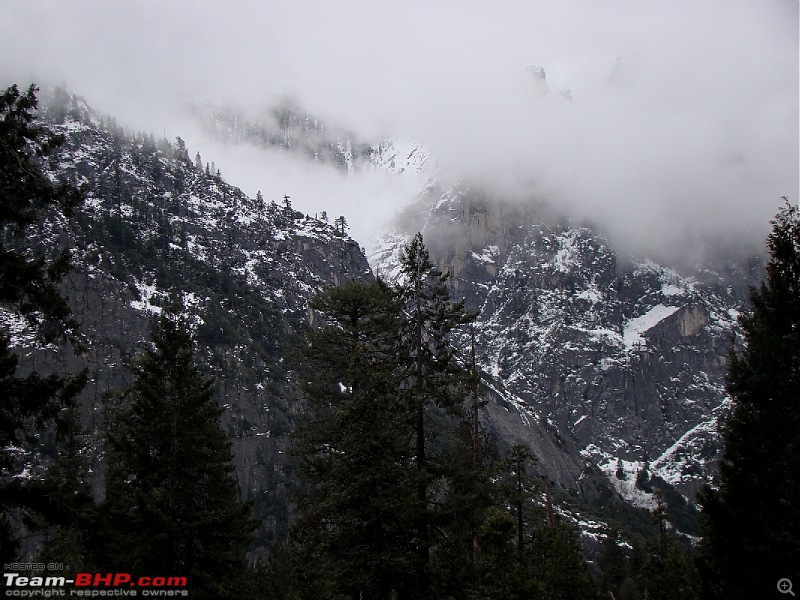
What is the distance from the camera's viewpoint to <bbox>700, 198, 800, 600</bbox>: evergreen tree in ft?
55.0

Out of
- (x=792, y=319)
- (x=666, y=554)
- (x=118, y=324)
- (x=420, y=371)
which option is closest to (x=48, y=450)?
(x=118, y=324)

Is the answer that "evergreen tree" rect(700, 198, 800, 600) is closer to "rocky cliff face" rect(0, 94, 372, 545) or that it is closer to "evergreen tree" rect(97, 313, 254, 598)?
"evergreen tree" rect(97, 313, 254, 598)

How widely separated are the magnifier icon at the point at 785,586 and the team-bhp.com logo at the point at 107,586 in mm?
15910

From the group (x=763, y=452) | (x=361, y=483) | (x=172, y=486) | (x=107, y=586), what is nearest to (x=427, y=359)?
(x=361, y=483)

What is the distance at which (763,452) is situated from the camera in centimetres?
1806

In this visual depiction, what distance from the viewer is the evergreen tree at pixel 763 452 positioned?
1677 cm

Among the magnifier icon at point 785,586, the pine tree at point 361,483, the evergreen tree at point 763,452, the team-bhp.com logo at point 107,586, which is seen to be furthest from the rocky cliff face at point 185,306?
the magnifier icon at point 785,586

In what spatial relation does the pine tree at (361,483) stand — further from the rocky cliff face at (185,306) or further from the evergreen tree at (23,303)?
the rocky cliff face at (185,306)

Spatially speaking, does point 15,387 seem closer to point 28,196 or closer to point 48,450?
point 28,196

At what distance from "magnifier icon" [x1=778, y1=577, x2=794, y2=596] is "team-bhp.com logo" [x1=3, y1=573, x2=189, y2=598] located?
1591cm

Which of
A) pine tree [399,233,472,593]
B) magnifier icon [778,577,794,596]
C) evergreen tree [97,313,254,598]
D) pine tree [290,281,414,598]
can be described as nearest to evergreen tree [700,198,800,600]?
magnifier icon [778,577,794,596]

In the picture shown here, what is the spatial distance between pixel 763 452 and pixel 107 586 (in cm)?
1902

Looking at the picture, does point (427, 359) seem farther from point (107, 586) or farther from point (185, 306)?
point (185, 306)

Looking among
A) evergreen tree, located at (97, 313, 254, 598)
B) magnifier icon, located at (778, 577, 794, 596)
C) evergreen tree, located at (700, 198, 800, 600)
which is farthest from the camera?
evergreen tree, located at (97, 313, 254, 598)
